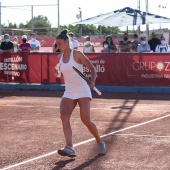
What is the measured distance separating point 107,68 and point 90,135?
31.3ft

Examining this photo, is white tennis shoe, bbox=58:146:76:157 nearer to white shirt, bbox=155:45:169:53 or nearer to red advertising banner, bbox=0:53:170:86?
red advertising banner, bbox=0:53:170:86

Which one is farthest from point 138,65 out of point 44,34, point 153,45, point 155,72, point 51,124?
point 44,34

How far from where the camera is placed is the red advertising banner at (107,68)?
1939cm

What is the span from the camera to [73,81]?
8484 millimetres

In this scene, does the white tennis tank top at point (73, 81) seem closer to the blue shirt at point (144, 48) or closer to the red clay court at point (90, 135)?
the red clay court at point (90, 135)

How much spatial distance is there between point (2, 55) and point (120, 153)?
12.9m

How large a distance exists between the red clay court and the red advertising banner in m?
2.40

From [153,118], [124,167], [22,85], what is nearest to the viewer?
[124,167]

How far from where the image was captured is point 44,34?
3450 centimetres

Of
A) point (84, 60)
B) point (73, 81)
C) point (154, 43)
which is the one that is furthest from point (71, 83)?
point (154, 43)

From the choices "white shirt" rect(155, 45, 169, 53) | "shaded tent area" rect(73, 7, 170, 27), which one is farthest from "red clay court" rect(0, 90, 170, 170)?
"shaded tent area" rect(73, 7, 170, 27)

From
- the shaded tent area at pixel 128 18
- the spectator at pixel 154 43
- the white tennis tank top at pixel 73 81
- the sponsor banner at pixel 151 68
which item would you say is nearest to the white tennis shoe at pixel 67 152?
the white tennis tank top at pixel 73 81

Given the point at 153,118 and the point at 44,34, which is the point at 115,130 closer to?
the point at 153,118

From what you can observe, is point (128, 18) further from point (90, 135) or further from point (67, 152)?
point (67, 152)
